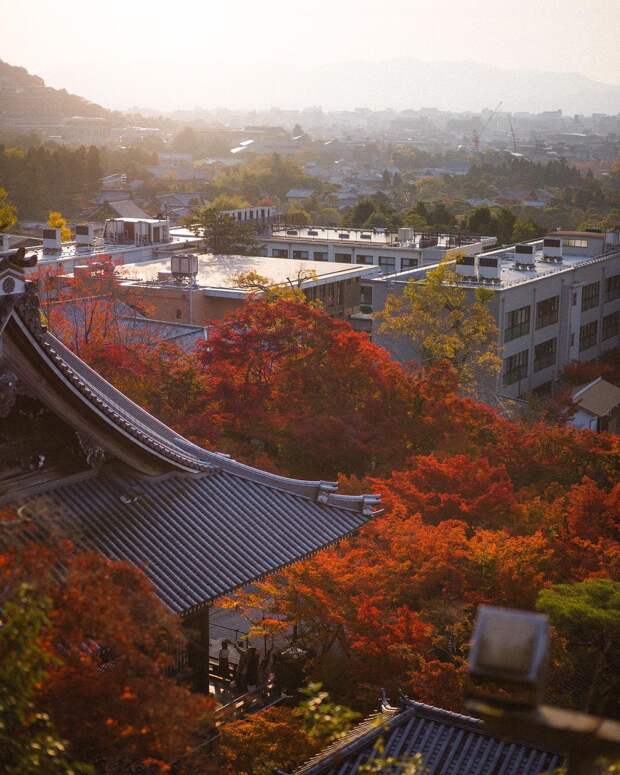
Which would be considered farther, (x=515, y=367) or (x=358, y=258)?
(x=358, y=258)

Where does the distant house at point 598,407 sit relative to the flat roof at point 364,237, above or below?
below

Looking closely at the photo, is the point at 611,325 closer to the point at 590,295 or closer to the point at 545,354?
the point at 590,295

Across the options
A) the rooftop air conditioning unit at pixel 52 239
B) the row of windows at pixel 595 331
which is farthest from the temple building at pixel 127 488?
the row of windows at pixel 595 331

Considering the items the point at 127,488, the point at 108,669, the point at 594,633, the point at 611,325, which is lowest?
the point at 611,325

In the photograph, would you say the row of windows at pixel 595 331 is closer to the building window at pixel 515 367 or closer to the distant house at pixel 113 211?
the building window at pixel 515 367

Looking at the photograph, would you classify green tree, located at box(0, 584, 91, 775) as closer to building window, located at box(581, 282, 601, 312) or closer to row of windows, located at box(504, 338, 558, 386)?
row of windows, located at box(504, 338, 558, 386)

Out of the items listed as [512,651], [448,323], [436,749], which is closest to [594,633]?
[436,749]

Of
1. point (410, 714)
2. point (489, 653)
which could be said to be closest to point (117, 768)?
point (410, 714)
